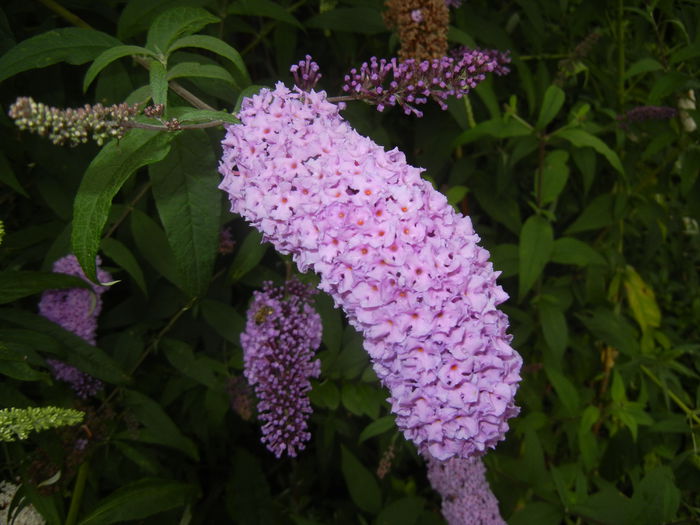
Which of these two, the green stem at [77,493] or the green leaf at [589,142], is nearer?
the green stem at [77,493]

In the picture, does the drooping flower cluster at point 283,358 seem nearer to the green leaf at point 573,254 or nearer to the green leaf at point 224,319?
the green leaf at point 224,319

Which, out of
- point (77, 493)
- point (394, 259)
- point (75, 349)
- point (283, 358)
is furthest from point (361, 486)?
point (394, 259)

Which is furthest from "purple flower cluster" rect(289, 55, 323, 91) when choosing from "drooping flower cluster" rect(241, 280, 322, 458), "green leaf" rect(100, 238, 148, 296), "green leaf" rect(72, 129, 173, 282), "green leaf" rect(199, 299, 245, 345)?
"green leaf" rect(199, 299, 245, 345)

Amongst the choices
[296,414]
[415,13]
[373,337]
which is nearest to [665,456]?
[296,414]

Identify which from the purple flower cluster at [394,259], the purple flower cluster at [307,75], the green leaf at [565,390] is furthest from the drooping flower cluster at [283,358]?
the green leaf at [565,390]

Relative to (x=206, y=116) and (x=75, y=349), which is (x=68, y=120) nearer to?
(x=206, y=116)

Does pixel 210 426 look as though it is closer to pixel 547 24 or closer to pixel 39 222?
pixel 39 222
